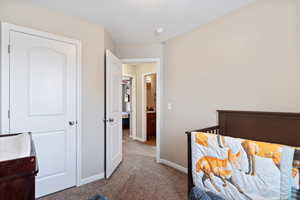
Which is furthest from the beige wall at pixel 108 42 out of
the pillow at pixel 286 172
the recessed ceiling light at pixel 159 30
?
the pillow at pixel 286 172

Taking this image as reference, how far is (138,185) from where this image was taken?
7.82 feet

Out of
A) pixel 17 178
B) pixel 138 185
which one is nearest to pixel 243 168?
pixel 17 178

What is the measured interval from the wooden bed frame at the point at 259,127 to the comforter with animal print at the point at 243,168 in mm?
193

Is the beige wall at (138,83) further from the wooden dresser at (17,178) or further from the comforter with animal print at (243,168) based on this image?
the wooden dresser at (17,178)

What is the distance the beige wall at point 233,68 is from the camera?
1.69 meters

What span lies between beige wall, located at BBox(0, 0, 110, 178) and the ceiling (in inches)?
5.2

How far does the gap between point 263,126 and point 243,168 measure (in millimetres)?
924

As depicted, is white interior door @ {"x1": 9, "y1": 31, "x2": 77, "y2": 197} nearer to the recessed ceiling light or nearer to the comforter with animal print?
the recessed ceiling light

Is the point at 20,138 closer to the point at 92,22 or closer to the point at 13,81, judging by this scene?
the point at 13,81

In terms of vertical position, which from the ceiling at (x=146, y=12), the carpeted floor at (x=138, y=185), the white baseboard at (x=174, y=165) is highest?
the ceiling at (x=146, y=12)

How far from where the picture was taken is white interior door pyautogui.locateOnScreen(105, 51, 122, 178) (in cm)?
262

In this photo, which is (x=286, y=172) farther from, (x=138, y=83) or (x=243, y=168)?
(x=138, y=83)

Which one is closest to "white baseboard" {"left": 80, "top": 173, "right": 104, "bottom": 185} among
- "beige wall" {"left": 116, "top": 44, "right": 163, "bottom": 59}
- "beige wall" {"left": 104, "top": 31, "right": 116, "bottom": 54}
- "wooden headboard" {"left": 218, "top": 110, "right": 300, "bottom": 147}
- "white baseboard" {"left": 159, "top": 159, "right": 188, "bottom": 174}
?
"white baseboard" {"left": 159, "top": 159, "right": 188, "bottom": 174}

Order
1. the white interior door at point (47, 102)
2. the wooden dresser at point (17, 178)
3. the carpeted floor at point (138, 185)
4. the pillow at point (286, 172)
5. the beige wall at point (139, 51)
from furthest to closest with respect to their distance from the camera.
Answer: the beige wall at point (139, 51) → the carpeted floor at point (138, 185) → the white interior door at point (47, 102) → the pillow at point (286, 172) → the wooden dresser at point (17, 178)
